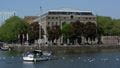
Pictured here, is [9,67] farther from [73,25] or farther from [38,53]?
[73,25]

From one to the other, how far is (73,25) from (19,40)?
97.9 ft

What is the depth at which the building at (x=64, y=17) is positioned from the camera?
186125 mm

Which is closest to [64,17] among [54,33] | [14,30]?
[14,30]

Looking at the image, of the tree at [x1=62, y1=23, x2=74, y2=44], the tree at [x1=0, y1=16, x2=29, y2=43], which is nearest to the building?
the tree at [x1=0, y1=16, x2=29, y2=43]

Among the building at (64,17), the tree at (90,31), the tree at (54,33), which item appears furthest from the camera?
the building at (64,17)

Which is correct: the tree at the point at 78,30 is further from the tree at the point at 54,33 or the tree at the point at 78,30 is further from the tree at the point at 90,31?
the tree at the point at 54,33

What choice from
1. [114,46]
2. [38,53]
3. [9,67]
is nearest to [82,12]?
[114,46]

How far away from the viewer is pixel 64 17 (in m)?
189

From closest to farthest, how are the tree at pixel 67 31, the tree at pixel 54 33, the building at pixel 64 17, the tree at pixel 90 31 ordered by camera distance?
1. the tree at pixel 67 31
2. the tree at pixel 90 31
3. the tree at pixel 54 33
4. the building at pixel 64 17

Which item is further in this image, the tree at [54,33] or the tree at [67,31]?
the tree at [54,33]

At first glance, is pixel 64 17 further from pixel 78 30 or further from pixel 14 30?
pixel 78 30

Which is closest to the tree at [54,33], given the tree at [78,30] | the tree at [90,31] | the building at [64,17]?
the tree at [78,30]

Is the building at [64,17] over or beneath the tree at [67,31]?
over

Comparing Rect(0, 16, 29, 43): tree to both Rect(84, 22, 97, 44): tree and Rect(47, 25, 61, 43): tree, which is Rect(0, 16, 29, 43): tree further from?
Rect(84, 22, 97, 44): tree
